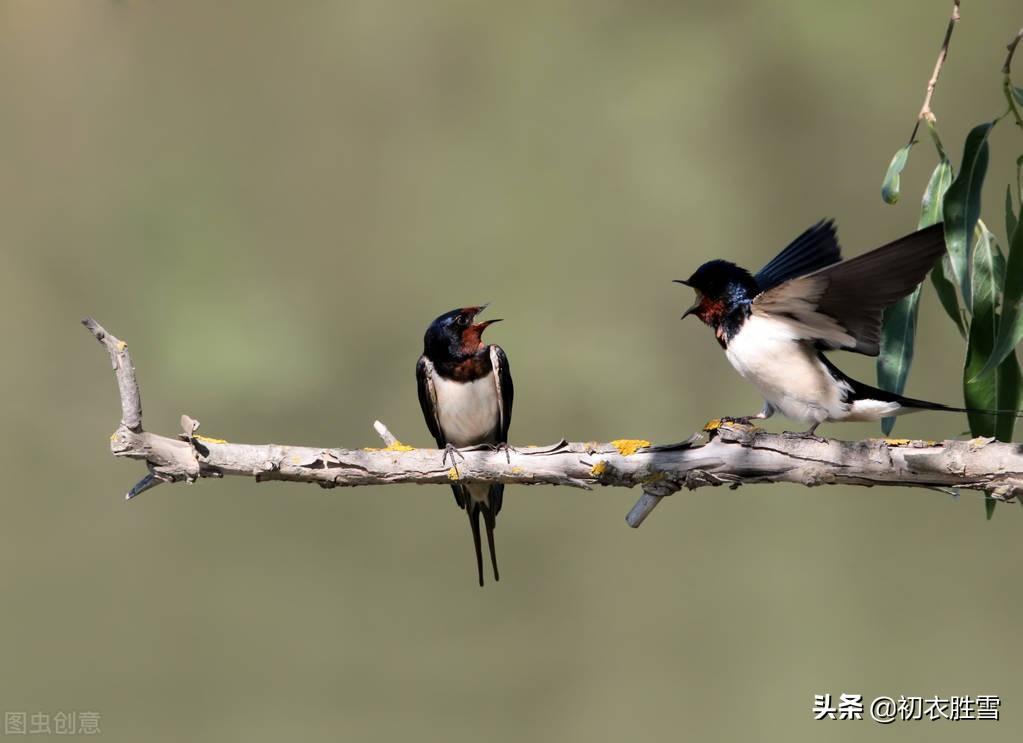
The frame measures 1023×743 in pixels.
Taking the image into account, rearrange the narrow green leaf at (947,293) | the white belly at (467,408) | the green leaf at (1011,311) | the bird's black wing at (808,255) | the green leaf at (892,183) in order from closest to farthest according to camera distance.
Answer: the green leaf at (1011,311), the green leaf at (892,183), the narrow green leaf at (947,293), the bird's black wing at (808,255), the white belly at (467,408)

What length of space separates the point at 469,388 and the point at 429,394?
0.29 feet

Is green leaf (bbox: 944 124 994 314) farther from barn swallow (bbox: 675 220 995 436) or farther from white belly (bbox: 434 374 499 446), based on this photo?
white belly (bbox: 434 374 499 446)

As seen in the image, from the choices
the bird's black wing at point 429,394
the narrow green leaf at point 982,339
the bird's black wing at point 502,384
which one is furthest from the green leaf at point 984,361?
the bird's black wing at point 429,394

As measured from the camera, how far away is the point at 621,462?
139cm

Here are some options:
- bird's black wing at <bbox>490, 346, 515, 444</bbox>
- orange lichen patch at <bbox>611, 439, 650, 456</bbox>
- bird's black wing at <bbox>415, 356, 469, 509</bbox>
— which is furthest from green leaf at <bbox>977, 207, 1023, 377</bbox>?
bird's black wing at <bbox>415, 356, 469, 509</bbox>

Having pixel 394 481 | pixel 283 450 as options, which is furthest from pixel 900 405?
pixel 283 450

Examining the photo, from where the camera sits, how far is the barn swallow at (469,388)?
1984 millimetres

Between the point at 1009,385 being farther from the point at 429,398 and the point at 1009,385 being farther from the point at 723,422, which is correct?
the point at 429,398

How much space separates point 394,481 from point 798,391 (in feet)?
1.88

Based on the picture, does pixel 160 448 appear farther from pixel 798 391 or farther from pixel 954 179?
pixel 954 179

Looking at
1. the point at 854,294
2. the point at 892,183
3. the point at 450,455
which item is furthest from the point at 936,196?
the point at 450,455

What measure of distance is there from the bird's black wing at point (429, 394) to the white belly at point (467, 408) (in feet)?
0.04

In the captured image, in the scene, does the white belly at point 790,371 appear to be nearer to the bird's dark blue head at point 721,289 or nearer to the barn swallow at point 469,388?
the bird's dark blue head at point 721,289

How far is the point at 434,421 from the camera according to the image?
2.03 metres
